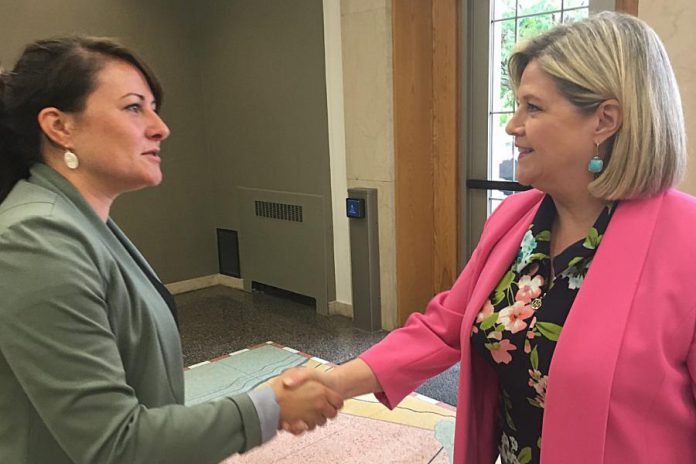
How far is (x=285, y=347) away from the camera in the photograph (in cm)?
371

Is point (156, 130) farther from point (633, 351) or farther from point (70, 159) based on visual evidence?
point (633, 351)

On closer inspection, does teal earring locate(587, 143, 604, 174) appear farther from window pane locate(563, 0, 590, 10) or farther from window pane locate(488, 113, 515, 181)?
window pane locate(488, 113, 515, 181)

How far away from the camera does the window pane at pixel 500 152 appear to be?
140 inches

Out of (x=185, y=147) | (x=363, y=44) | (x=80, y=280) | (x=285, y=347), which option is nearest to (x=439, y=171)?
(x=363, y=44)

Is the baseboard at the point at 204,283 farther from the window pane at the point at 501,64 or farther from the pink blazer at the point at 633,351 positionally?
the pink blazer at the point at 633,351

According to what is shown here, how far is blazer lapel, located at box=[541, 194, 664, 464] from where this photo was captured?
106 centimetres

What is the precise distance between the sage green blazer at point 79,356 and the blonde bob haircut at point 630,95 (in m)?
0.83

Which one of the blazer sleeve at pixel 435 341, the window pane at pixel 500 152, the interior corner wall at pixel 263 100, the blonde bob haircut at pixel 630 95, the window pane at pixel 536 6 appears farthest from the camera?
the interior corner wall at pixel 263 100

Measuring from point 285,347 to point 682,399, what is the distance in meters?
2.83

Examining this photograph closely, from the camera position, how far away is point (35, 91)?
3.81 feet

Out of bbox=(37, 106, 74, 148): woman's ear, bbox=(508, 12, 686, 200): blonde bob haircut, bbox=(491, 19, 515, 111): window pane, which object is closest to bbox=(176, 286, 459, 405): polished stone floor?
bbox=(491, 19, 515, 111): window pane

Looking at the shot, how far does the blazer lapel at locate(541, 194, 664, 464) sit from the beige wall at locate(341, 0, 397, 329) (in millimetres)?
2637

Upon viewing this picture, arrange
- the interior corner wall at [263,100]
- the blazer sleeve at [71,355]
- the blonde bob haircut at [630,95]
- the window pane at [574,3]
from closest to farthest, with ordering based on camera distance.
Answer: the blazer sleeve at [71,355] → the blonde bob haircut at [630,95] → the window pane at [574,3] → the interior corner wall at [263,100]

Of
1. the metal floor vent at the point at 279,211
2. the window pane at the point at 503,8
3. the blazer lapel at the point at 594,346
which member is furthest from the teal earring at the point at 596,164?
the metal floor vent at the point at 279,211
